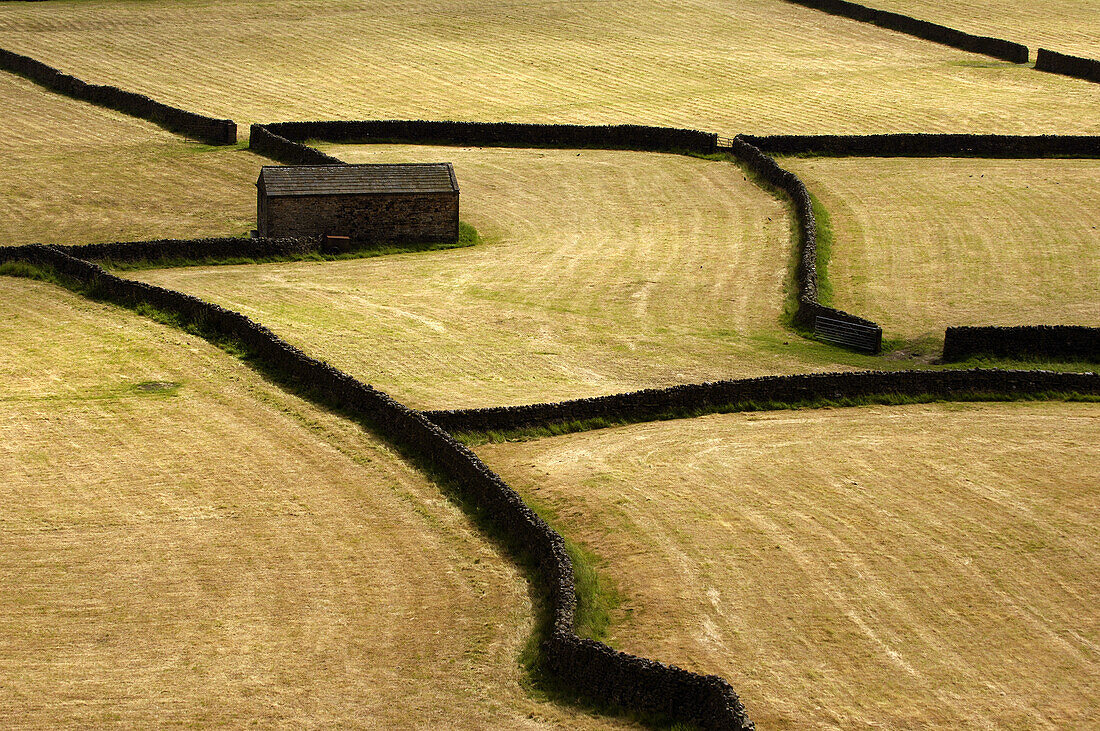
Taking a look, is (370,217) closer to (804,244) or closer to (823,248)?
(804,244)

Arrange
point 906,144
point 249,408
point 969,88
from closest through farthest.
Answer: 1. point 249,408
2. point 906,144
3. point 969,88

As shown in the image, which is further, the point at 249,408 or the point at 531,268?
the point at 531,268

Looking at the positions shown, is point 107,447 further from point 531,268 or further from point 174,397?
point 531,268

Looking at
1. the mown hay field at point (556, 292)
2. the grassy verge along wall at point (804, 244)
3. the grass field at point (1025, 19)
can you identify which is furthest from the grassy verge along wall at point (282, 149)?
the grass field at point (1025, 19)

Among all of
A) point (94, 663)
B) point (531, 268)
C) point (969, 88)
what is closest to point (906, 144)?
point (969, 88)

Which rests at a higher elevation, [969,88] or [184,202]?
[969,88]

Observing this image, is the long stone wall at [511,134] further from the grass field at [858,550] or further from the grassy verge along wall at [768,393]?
the grass field at [858,550]

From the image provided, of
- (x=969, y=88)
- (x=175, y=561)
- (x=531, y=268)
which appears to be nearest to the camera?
(x=175, y=561)
